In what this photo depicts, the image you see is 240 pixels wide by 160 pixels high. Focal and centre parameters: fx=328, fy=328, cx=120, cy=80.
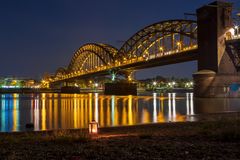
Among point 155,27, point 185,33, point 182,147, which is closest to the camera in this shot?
point 182,147

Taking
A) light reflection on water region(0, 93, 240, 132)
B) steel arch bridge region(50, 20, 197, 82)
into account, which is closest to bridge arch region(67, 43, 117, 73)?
steel arch bridge region(50, 20, 197, 82)

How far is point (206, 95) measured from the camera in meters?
51.6

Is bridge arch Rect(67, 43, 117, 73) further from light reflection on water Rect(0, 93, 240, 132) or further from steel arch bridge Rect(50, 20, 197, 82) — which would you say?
light reflection on water Rect(0, 93, 240, 132)

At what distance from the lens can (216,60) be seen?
2042 inches

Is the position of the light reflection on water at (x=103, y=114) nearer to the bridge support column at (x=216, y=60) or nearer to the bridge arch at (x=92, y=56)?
the bridge support column at (x=216, y=60)

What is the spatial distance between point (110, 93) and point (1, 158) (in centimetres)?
8449

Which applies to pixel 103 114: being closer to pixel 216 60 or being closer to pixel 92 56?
pixel 216 60

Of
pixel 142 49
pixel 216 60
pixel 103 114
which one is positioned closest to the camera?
pixel 103 114

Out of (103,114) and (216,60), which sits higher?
(216,60)

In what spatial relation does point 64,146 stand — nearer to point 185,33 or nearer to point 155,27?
point 185,33

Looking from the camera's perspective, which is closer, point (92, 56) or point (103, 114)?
point (103, 114)

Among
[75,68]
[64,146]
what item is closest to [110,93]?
[75,68]

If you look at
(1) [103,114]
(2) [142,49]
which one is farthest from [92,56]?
(1) [103,114]

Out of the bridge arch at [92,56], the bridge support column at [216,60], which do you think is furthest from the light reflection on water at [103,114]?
the bridge arch at [92,56]
